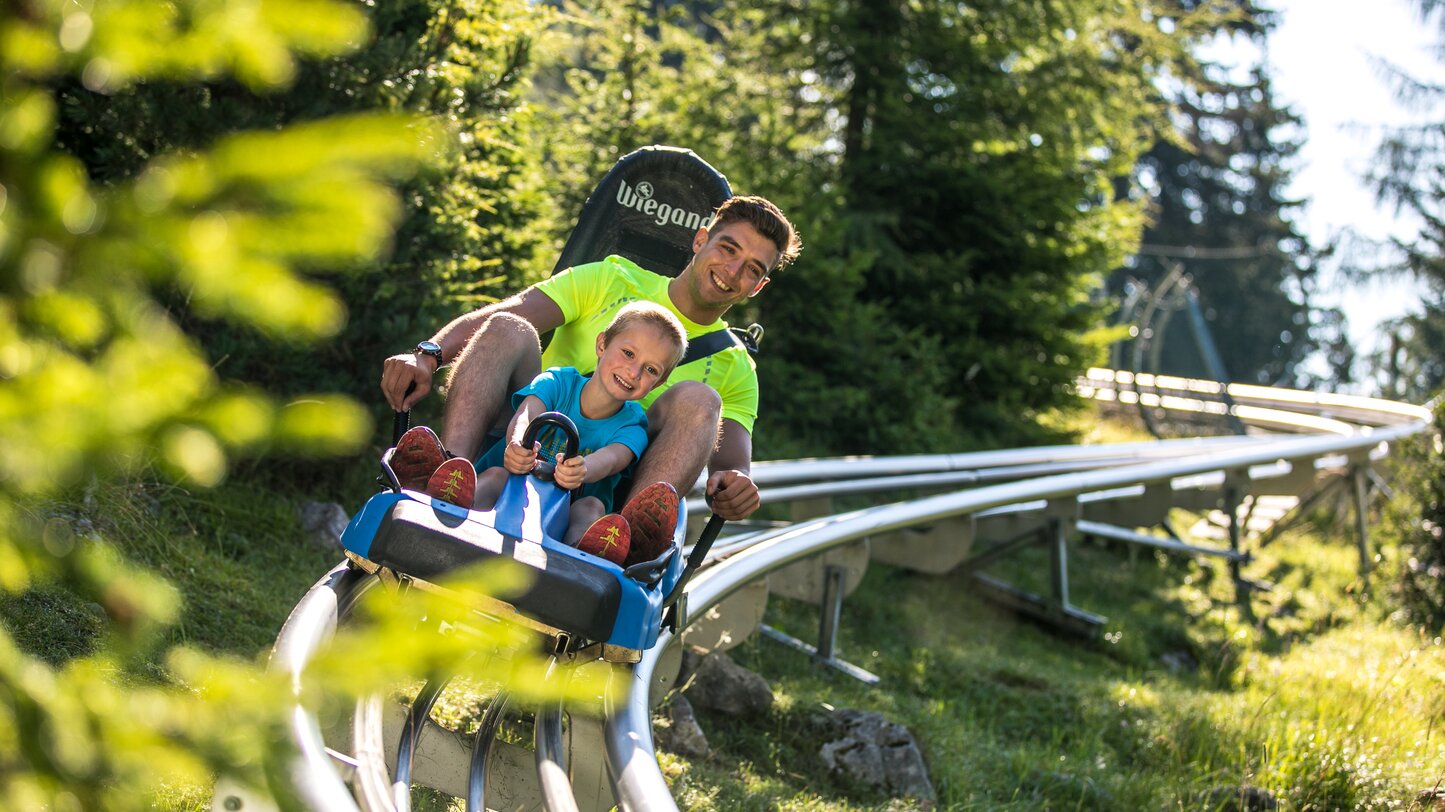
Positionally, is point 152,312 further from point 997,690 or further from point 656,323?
point 997,690

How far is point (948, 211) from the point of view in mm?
11039

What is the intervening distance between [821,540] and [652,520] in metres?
2.11

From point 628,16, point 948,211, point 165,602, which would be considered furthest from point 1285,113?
point 165,602

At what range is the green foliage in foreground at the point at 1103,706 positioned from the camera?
14.9 feet

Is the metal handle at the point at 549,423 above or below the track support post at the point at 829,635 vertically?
above

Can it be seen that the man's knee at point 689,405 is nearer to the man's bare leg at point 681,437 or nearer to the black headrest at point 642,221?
the man's bare leg at point 681,437

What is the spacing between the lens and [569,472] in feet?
10.4

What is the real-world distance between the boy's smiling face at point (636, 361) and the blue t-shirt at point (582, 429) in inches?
3.4

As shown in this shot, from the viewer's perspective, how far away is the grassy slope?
13.5 feet

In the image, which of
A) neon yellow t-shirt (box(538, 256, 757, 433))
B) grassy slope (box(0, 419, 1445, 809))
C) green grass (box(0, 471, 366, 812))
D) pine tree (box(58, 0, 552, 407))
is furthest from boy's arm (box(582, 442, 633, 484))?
pine tree (box(58, 0, 552, 407))

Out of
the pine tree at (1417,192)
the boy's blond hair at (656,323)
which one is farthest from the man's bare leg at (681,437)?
the pine tree at (1417,192)

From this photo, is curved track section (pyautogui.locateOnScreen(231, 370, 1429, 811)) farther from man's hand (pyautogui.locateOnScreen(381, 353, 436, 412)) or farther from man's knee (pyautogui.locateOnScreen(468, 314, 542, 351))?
man's knee (pyautogui.locateOnScreen(468, 314, 542, 351))

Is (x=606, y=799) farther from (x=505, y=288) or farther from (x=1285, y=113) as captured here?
(x=1285, y=113)

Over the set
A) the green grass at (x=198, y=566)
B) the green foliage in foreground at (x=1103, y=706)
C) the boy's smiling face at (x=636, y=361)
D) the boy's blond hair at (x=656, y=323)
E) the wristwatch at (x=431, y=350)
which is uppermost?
the boy's blond hair at (x=656, y=323)
